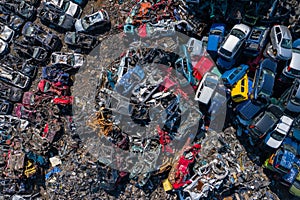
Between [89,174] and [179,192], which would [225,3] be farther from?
[89,174]

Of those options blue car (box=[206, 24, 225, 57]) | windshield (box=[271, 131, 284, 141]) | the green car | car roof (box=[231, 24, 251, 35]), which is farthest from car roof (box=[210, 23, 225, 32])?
the green car

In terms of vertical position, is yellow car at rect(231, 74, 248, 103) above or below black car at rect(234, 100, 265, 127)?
above

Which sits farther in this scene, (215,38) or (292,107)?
(215,38)

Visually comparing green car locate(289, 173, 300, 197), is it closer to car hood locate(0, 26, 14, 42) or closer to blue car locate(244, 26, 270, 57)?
blue car locate(244, 26, 270, 57)

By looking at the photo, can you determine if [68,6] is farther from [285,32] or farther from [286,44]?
[286,44]

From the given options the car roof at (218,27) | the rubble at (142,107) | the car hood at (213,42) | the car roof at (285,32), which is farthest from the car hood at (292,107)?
the car roof at (218,27)

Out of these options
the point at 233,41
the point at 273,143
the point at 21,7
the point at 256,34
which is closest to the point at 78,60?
the point at 21,7

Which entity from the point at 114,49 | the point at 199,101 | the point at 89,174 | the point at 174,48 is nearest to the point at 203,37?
the point at 174,48
